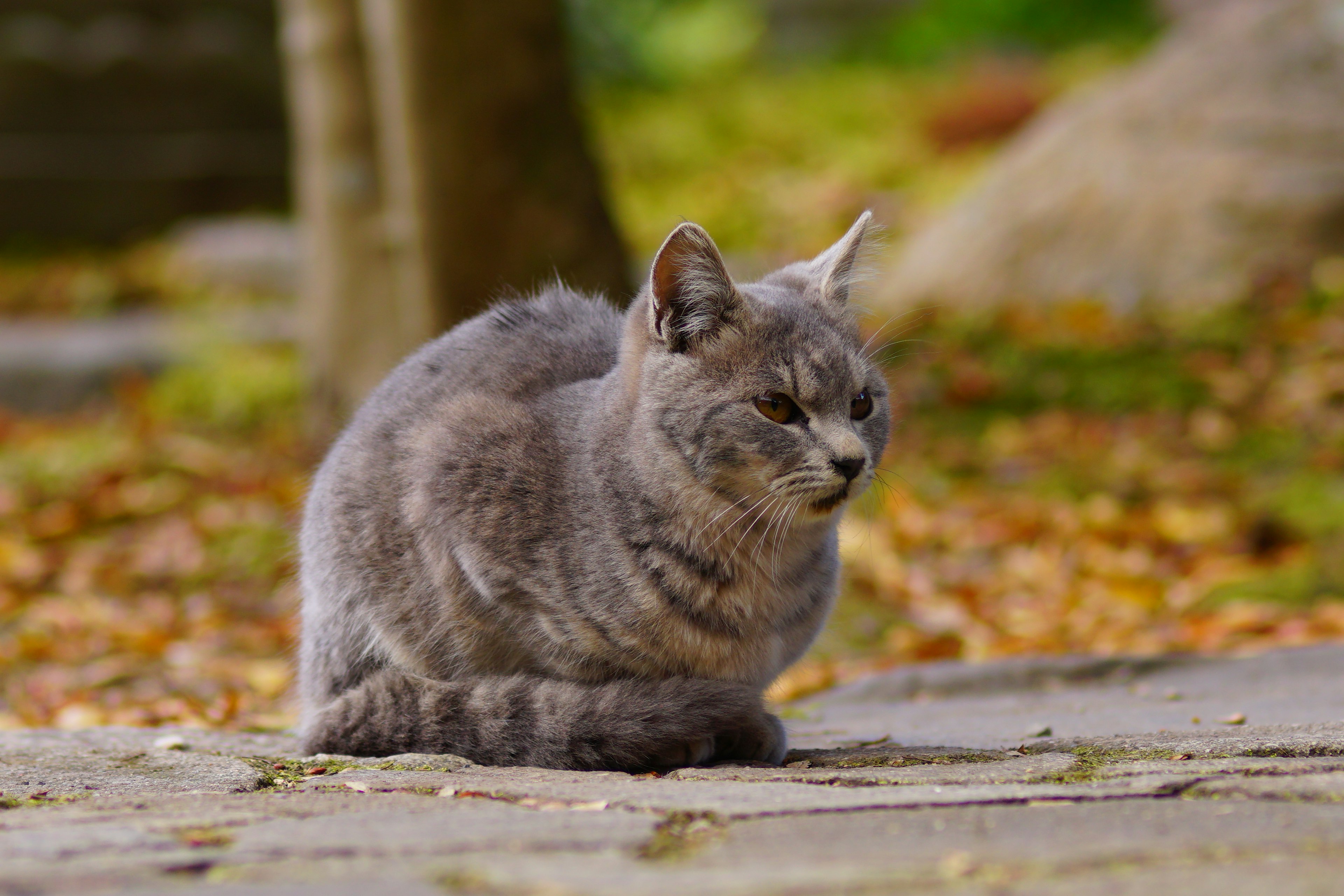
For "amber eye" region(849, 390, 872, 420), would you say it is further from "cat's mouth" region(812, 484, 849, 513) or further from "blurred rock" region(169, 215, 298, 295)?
"blurred rock" region(169, 215, 298, 295)

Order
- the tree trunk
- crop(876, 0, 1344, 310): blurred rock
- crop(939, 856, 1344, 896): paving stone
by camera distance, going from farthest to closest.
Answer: crop(876, 0, 1344, 310): blurred rock → the tree trunk → crop(939, 856, 1344, 896): paving stone

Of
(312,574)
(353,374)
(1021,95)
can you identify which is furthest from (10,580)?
(1021,95)

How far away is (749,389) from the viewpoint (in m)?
2.51

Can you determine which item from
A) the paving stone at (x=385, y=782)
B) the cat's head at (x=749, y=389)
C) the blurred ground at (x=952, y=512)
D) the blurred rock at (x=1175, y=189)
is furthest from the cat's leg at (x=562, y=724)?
the blurred rock at (x=1175, y=189)

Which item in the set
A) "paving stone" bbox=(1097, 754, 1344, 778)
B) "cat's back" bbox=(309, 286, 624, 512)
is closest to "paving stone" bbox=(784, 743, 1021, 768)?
"paving stone" bbox=(1097, 754, 1344, 778)

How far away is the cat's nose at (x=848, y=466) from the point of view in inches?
95.7

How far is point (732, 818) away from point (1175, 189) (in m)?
6.75

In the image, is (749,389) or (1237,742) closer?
(1237,742)

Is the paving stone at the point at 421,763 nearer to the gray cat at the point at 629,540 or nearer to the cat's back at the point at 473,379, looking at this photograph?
the gray cat at the point at 629,540

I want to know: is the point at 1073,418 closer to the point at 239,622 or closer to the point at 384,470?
the point at 239,622

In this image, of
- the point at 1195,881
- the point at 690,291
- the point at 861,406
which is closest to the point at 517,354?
the point at 690,291

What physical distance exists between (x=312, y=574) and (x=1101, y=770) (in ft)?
5.97

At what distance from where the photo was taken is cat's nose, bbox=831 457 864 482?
243cm

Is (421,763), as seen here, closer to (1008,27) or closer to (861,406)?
(861,406)
